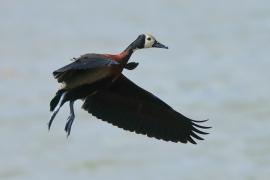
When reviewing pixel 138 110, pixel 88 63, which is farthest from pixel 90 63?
pixel 138 110

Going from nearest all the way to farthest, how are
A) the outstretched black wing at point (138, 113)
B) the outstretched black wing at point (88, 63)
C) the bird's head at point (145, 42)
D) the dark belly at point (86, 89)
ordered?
the outstretched black wing at point (88, 63), the dark belly at point (86, 89), the bird's head at point (145, 42), the outstretched black wing at point (138, 113)

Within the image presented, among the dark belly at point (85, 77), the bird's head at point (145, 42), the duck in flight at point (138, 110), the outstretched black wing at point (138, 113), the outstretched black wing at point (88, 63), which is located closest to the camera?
the outstretched black wing at point (88, 63)

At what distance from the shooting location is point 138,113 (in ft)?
48.7

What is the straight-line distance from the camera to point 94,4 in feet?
101

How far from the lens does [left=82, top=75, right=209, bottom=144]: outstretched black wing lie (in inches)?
577

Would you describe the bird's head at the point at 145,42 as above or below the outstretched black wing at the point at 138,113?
above

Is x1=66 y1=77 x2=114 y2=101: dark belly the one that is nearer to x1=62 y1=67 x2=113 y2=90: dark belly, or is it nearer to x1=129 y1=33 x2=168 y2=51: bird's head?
x1=62 y1=67 x2=113 y2=90: dark belly

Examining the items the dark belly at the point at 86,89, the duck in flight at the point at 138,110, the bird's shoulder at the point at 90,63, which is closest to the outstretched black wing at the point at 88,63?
the bird's shoulder at the point at 90,63

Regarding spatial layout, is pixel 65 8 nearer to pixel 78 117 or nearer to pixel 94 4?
pixel 94 4

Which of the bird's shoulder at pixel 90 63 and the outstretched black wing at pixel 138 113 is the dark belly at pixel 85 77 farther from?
the outstretched black wing at pixel 138 113

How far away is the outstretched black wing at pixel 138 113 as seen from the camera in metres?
14.6

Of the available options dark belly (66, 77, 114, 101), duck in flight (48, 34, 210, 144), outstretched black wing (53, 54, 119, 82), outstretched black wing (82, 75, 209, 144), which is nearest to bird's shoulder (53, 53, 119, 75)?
outstretched black wing (53, 54, 119, 82)

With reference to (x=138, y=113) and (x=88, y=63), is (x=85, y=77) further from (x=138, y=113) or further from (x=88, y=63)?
(x=138, y=113)

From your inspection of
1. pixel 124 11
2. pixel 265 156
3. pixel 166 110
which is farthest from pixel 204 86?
pixel 166 110
